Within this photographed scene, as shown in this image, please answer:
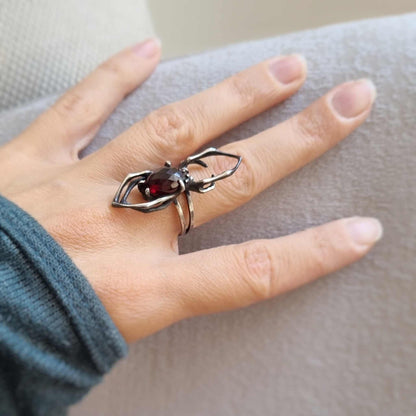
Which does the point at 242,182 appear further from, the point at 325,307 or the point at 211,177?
the point at 325,307

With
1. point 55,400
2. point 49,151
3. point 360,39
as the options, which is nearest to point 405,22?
point 360,39

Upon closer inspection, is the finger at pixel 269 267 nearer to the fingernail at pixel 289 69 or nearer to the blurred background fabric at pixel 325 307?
the blurred background fabric at pixel 325 307

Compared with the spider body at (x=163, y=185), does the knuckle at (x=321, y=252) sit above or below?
below

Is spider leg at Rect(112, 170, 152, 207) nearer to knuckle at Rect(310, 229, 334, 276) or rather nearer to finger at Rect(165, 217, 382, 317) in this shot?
finger at Rect(165, 217, 382, 317)

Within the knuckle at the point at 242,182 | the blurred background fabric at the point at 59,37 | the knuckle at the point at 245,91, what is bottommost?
the knuckle at the point at 242,182

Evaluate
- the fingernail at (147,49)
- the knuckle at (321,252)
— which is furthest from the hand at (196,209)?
the fingernail at (147,49)

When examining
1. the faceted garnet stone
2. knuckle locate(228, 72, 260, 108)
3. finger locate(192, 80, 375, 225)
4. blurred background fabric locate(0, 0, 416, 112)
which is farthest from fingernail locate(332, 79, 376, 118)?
blurred background fabric locate(0, 0, 416, 112)

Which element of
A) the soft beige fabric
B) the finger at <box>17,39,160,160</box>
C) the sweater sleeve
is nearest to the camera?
the sweater sleeve
